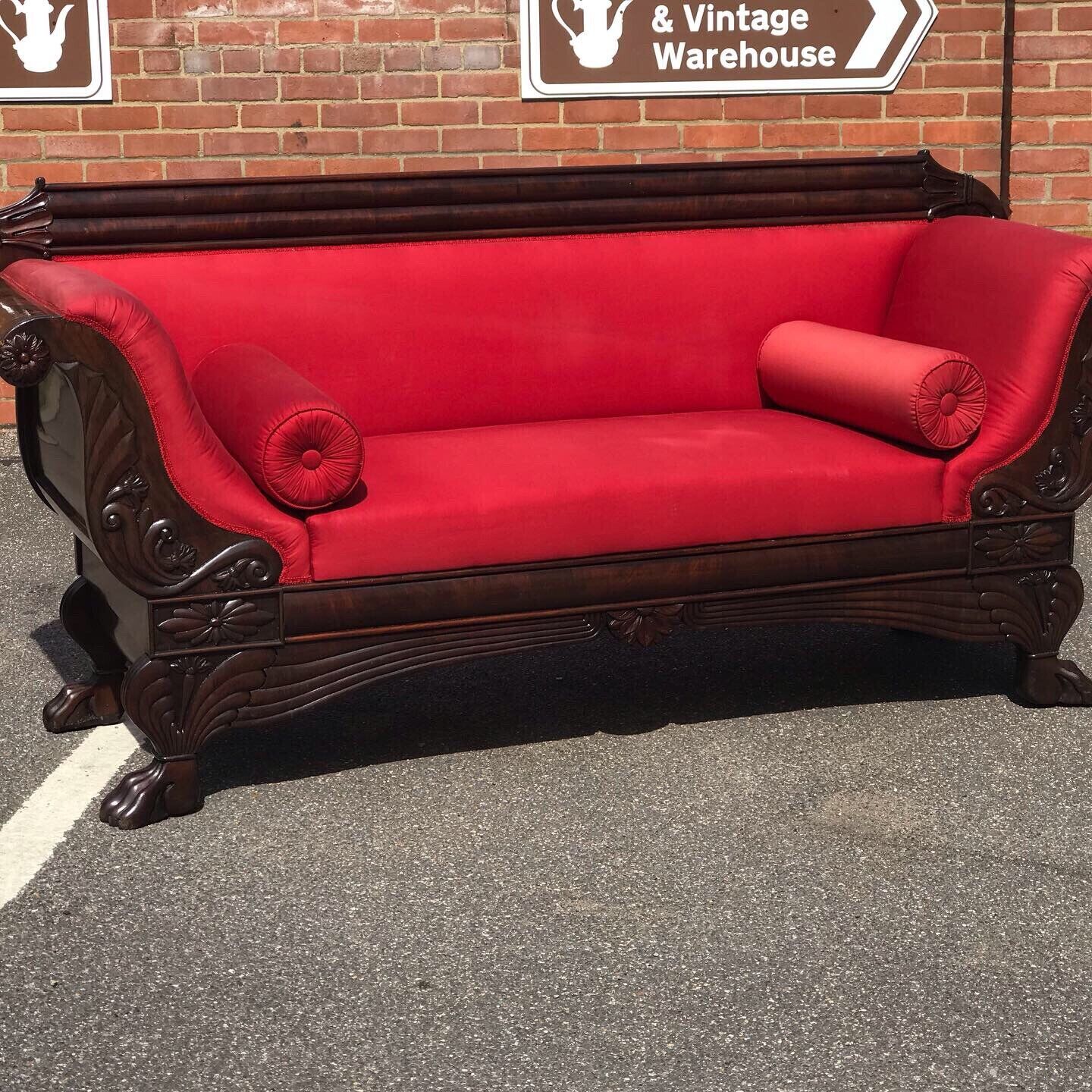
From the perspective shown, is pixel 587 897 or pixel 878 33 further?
pixel 878 33

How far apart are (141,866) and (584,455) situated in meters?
1.21

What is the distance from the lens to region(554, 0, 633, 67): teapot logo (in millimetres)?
5934

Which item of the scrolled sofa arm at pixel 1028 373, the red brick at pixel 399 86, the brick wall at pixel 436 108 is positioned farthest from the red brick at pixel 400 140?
the scrolled sofa arm at pixel 1028 373

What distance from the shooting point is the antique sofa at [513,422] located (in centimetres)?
308

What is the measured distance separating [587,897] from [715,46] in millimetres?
4107

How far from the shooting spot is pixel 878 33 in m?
6.11

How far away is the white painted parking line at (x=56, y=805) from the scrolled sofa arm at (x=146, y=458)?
470mm

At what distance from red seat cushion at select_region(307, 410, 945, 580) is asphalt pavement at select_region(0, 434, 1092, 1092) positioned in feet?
1.50

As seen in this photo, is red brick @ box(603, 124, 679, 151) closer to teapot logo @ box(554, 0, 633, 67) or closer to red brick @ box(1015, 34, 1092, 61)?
teapot logo @ box(554, 0, 633, 67)

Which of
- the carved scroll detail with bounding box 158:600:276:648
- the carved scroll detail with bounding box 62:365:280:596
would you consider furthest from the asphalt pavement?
the carved scroll detail with bounding box 62:365:280:596

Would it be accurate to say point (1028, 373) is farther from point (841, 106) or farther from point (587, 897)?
point (841, 106)

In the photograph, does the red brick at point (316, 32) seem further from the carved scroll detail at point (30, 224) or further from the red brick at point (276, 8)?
the carved scroll detail at point (30, 224)

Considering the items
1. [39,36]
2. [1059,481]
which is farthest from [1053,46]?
[39,36]

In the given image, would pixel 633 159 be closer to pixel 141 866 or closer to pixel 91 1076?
pixel 141 866
